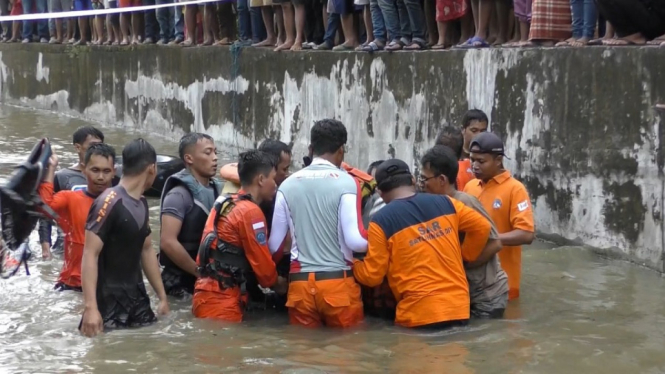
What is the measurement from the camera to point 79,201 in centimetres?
743

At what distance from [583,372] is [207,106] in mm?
11746

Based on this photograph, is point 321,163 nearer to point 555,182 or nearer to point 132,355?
point 132,355

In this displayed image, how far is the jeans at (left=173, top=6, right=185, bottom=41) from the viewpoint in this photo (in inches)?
701

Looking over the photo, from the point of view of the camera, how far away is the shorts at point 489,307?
6.93 metres

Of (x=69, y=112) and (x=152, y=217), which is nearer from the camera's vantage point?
(x=152, y=217)

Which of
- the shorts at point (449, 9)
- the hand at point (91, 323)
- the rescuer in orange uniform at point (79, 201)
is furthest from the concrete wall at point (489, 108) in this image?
the hand at point (91, 323)

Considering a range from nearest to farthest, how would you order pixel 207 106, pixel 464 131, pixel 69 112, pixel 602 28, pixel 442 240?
pixel 442 240 < pixel 464 131 < pixel 602 28 < pixel 207 106 < pixel 69 112

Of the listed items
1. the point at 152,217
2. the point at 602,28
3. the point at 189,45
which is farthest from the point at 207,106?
the point at 602,28

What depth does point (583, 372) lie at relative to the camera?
603 cm

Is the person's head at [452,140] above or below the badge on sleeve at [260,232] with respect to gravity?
above

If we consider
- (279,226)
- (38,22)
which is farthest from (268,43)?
(38,22)

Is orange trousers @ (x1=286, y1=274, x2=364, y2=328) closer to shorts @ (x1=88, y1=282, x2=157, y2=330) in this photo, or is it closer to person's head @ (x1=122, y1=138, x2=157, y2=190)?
shorts @ (x1=88, y1=282, x2=157, y2=330)

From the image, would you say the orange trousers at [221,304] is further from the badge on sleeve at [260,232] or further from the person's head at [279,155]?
the person's head at [279,155]

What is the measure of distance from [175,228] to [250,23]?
9.07m
